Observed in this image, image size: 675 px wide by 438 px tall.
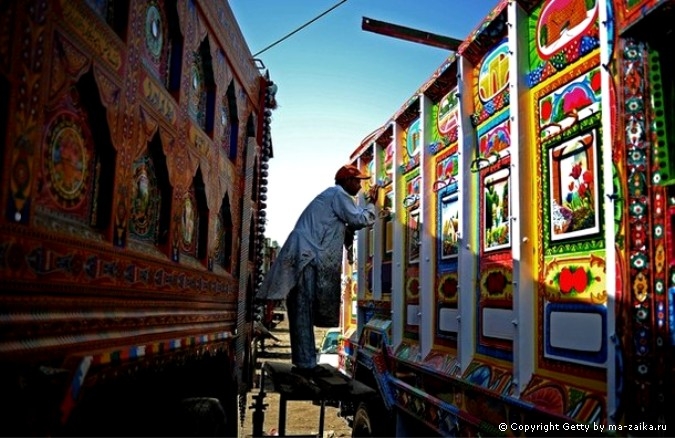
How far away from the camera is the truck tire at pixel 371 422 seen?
4.64 meters

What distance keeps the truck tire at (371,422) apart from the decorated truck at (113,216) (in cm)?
118

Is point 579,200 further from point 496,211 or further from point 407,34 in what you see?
point 407,34

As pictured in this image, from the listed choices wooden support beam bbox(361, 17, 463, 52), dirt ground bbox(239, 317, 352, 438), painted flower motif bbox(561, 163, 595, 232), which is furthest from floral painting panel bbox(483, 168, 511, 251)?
dirt ground bbox(239, 317, 352, 438)

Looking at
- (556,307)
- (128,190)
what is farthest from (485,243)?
(128,190)

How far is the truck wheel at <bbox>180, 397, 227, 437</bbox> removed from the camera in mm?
3199

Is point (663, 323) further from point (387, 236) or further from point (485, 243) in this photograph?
point (387, 236)

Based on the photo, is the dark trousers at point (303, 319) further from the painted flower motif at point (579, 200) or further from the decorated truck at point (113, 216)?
the painted flower motif at point (579, 200)

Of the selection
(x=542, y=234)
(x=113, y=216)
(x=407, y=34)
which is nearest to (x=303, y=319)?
(x=113, y=216)

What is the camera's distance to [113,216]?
251cm

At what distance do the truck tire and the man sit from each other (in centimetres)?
159

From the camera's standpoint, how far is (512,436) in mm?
2781

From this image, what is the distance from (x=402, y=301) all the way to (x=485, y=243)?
5.05 ft

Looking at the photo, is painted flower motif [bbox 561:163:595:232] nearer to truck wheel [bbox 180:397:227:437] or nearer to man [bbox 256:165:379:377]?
man [bbox 256:165:379:377]

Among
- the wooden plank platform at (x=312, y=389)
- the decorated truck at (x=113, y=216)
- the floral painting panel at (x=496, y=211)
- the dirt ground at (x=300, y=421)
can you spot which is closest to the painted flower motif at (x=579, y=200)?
the floral painting panel at (x=496, y=211)
